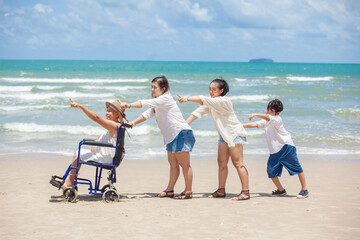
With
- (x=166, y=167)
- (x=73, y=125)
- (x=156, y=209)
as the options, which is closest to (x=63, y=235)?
(x=156, y=209)

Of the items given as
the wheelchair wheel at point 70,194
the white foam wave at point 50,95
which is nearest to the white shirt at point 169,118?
the wheelchair wheel at point 70,194

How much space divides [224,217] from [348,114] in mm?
13498

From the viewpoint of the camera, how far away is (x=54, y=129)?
40.6ft

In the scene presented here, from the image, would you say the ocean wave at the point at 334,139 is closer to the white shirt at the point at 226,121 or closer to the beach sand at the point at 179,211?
the beach sand at the point at 179,211

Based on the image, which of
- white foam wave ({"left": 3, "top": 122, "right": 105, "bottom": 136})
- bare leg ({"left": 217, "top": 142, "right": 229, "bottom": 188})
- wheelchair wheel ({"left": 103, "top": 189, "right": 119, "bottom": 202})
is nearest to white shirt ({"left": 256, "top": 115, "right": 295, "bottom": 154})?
bare leg ({"left": 217, "top": 142, "right": 229, "bottom": 188})

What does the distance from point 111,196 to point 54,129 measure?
7574 millimetres

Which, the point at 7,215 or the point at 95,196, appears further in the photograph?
the point at 95,196

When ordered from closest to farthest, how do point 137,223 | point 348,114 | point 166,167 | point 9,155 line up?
point 137,223
point 166,167
point 9,155
point 348,114

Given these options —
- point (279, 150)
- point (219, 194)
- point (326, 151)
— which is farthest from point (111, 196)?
point (326, 151)

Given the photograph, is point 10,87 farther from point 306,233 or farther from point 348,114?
point 306,233

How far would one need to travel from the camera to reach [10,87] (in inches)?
1072

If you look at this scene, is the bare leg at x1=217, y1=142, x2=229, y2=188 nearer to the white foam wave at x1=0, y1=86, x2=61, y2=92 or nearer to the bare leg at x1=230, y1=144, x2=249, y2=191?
the bare leg at x1=230, y1=144, x2=249, y2=191

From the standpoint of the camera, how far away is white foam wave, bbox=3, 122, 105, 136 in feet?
39.8

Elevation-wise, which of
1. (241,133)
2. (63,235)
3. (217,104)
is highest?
(217,104)
